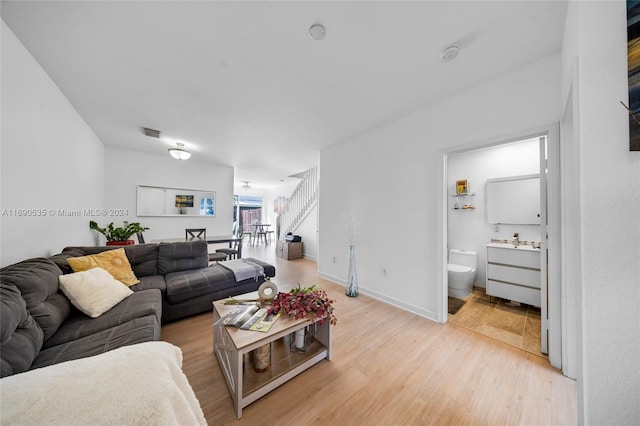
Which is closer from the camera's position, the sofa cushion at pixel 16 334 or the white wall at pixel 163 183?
the sofa cushion at pixel 16 334

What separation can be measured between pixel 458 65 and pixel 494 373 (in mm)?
2719

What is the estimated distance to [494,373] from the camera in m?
1.69

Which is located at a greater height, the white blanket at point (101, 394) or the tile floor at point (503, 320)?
the white blanket at point (101, 394)

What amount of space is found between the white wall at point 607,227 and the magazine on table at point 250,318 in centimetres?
178

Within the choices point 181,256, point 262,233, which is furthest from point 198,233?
point 262,233

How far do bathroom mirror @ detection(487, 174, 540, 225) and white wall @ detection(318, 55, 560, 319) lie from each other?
5.26 ft

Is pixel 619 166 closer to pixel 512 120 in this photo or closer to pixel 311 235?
pixel 512 120

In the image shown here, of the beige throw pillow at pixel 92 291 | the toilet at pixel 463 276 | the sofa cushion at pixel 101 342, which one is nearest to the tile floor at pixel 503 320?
the toilet at pixel 463 276

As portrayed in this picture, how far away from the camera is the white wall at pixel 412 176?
1.94 m

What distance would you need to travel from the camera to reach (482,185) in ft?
11.3

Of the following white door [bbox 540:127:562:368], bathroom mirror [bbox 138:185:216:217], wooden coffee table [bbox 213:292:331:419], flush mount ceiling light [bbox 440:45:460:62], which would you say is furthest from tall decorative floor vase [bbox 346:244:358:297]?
bathroom mirror [bbox 138:185:216:217]

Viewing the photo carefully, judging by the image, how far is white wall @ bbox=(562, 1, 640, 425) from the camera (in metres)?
0.94

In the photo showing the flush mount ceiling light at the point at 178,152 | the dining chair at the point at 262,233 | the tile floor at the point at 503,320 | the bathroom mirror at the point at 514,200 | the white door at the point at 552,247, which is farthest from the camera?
the dining chair at the point at 262,233

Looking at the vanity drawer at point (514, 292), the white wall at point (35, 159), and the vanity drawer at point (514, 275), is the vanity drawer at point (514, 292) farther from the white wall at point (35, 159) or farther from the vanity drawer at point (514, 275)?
the white wall at point (35, 159)
